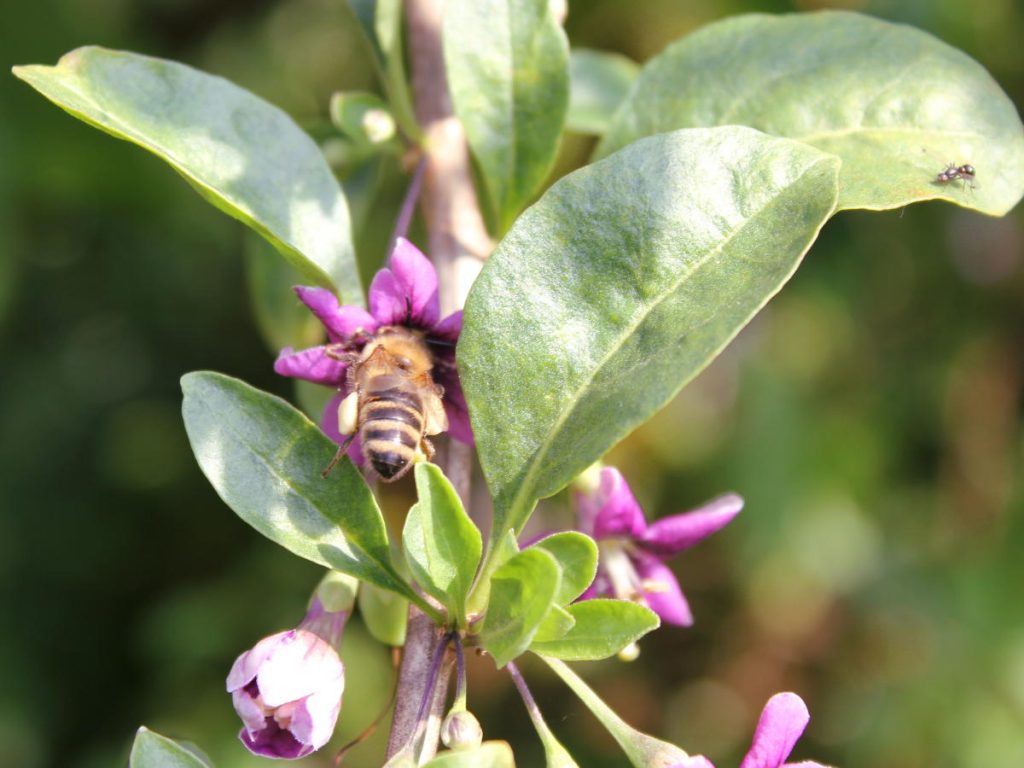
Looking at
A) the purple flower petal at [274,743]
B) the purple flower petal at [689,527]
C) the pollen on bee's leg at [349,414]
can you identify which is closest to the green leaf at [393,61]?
the pollen on bee's leg at [349,414]

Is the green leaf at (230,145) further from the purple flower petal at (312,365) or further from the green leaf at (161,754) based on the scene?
the green leaf at (161,754)

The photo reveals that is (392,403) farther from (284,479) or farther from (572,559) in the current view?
(572,559)

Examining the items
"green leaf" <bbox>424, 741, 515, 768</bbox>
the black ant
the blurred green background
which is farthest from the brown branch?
the blurred green background

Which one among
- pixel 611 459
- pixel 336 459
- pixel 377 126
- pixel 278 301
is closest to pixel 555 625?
pixel 336 459

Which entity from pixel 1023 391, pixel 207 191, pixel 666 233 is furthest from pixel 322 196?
pixel 1023 391

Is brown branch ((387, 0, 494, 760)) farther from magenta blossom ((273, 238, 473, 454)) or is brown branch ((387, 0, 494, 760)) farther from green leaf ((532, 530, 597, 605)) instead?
green leaf ((532, 530, 597, 605))

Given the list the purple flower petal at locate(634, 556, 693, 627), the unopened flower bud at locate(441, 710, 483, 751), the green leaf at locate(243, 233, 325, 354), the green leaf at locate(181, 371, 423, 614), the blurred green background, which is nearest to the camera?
the unopened flower bud at locate(441, 710, 483, 751)

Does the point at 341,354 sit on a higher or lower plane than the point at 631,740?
higher
